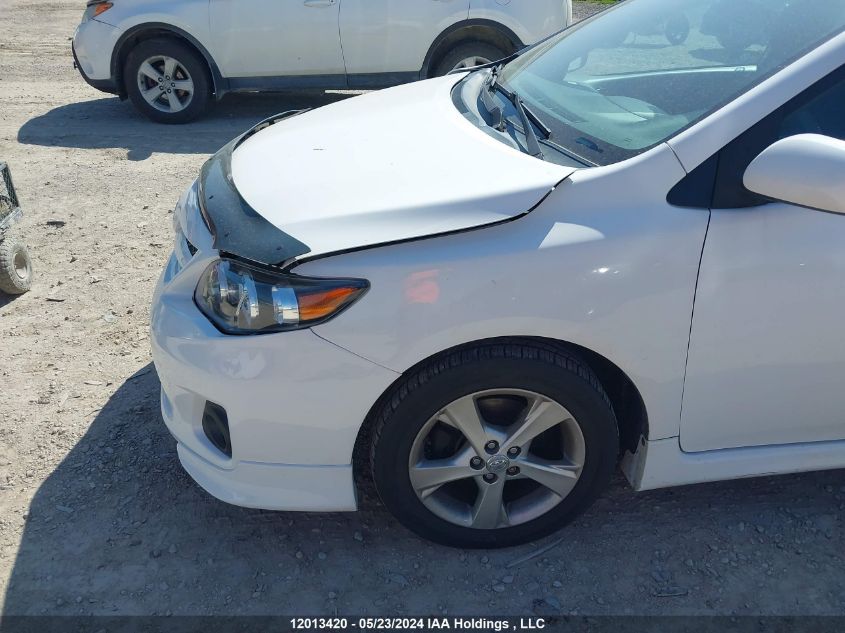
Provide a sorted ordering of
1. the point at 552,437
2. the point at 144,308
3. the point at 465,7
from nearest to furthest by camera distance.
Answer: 1. the point at 552,437
2. the point at 144,308
3. the point at 465,7

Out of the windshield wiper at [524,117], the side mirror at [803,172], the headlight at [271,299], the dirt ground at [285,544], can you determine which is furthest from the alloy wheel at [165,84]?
the side mirror at [803,172]

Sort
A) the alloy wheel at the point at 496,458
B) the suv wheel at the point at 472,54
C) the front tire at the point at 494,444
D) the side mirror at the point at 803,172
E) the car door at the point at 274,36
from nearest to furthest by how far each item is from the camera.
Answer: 1. the side mirror at the point at 803,172
2. the front tire at the point at 494,444
3. the alloy wheel at the point at 496,458
4. the car door at the point at 274,36
5. the suv wheel at the point at 472,54

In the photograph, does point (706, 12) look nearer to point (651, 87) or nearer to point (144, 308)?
point (651, 87)

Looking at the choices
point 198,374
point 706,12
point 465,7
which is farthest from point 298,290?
point 465,7

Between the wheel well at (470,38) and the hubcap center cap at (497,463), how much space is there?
565 cm

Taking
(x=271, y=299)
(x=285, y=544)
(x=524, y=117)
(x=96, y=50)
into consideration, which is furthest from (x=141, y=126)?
(x=271, y=299)

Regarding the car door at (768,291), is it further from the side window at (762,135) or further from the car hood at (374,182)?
the car hood at (374,182)

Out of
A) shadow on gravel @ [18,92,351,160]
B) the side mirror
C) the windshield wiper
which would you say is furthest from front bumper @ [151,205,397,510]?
shadow on gravel @ [18,92,351,160]

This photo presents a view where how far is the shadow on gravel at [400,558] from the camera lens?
246 centimetres

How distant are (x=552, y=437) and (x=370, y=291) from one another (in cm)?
87

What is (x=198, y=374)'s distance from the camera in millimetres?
2312

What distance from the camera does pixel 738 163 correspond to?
2160 mm

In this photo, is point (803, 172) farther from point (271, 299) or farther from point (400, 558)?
point (400, 558)

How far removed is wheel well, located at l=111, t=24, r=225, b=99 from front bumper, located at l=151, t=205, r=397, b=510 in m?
5.19
